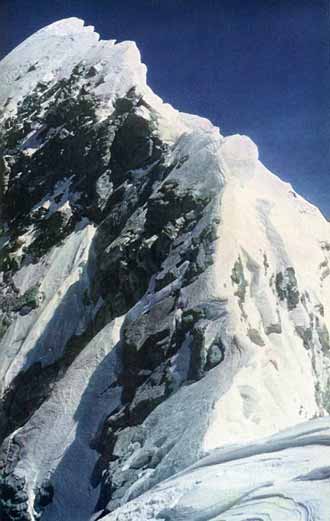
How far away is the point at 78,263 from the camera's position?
26203 mm

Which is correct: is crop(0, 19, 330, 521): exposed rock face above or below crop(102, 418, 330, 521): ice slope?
above

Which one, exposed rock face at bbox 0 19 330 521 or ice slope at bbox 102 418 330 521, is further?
exposed rock face at bbox 0 19 330 521

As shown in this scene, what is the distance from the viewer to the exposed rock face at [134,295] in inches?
698

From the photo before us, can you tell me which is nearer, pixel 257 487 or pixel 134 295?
pixel 257 487

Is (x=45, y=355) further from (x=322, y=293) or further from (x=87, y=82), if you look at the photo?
(x=87, y=82)

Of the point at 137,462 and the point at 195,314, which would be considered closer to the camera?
the point at 137,462

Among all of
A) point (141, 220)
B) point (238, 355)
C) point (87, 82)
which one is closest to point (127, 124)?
point (87, 82)

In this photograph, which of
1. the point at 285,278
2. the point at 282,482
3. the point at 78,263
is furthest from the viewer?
the point at 78,263

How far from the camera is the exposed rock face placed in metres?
17.7

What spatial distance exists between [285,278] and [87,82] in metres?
13.1

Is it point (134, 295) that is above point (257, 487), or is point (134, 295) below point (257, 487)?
above

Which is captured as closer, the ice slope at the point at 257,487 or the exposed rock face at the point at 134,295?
the ice slope at the point at 257,487

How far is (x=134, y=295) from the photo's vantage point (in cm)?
2308

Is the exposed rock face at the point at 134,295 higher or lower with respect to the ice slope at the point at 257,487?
higher
